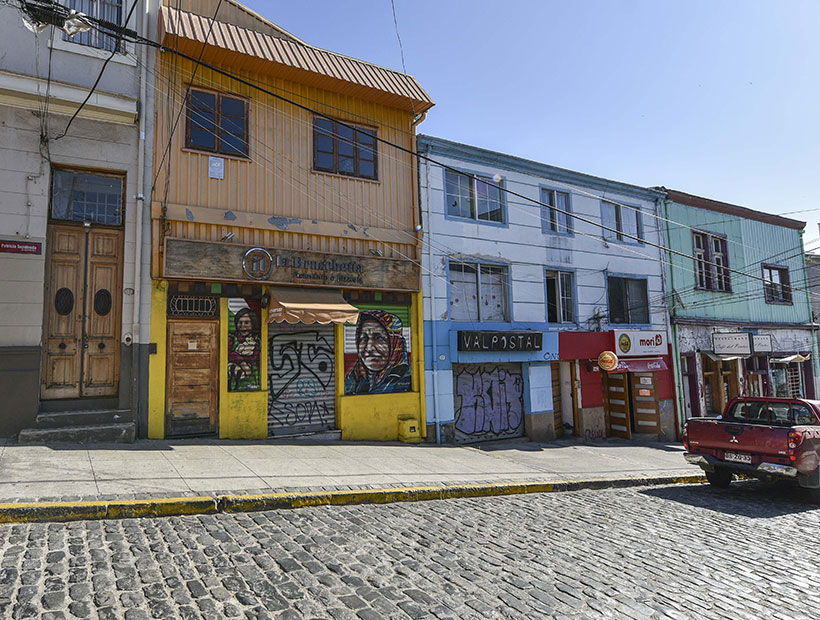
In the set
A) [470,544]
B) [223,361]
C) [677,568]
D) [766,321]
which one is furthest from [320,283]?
[766,321]

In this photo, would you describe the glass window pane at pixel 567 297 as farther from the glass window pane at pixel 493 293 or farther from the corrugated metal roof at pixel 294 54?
the corrugated metal roof at pixel 294 54

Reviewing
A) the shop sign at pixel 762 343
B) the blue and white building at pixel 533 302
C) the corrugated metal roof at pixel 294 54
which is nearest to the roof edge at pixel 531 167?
the blue and white building at pixel 533 302

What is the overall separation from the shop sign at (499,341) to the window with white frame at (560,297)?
119cm

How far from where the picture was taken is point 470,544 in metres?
5.42

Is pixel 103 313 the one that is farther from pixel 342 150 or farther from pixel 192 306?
pixel 342 150

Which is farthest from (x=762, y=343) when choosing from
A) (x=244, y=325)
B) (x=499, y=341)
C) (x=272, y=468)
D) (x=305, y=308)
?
(x=272, y=468)

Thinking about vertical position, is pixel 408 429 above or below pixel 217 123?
below

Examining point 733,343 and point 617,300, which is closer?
point 617,300

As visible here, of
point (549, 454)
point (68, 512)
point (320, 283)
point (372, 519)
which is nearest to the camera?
point (68, 512)

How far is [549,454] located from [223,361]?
7592 millimetres

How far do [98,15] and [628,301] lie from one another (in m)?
15.8

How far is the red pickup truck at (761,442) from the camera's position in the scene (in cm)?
807

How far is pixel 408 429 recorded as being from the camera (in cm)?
1241

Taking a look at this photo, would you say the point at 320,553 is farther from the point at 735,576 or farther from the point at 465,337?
the point at 465,337
